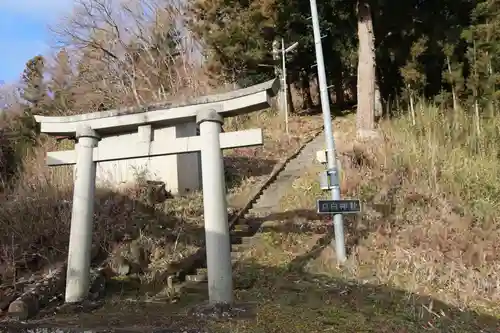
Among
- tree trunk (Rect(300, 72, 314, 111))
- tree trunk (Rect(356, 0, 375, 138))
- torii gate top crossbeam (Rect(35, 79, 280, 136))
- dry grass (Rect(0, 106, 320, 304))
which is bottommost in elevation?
dry grass (Rect(0, 106, 320, 304))

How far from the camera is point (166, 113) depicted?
7.42 metres

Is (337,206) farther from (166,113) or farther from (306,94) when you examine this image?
(306,94)

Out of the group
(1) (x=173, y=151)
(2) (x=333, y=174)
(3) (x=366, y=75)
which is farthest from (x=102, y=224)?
(3) (x=366, y=75)

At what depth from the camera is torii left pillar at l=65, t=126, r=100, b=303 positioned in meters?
7.61

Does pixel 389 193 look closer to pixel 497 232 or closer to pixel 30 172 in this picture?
pixel 497 232

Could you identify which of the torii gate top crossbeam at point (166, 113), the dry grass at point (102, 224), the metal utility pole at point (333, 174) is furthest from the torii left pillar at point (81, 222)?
the metal utility pole at point (333, 174)

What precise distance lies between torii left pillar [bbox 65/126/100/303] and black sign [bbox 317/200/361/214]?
3699 millimetres

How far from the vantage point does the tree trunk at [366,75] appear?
1532 cm

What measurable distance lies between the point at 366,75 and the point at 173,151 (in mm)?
9789

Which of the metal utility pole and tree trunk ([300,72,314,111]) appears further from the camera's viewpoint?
tree trunk ([300,72,314,111])

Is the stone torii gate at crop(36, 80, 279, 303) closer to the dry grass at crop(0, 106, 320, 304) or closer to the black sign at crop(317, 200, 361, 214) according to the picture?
the dry grass at crop(0, 106, 320, 304)

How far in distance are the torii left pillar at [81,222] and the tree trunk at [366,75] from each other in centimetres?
952

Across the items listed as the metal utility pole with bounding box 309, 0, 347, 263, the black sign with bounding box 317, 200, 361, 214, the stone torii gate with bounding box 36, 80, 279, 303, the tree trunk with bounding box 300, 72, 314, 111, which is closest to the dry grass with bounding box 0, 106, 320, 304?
the stone torii gate with bounding box 36, 80, 279, 303

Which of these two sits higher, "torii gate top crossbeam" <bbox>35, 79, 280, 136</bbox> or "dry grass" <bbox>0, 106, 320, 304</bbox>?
"torii gate top crossbeam" <bbox>35, 79, 280, 136</bbox>
